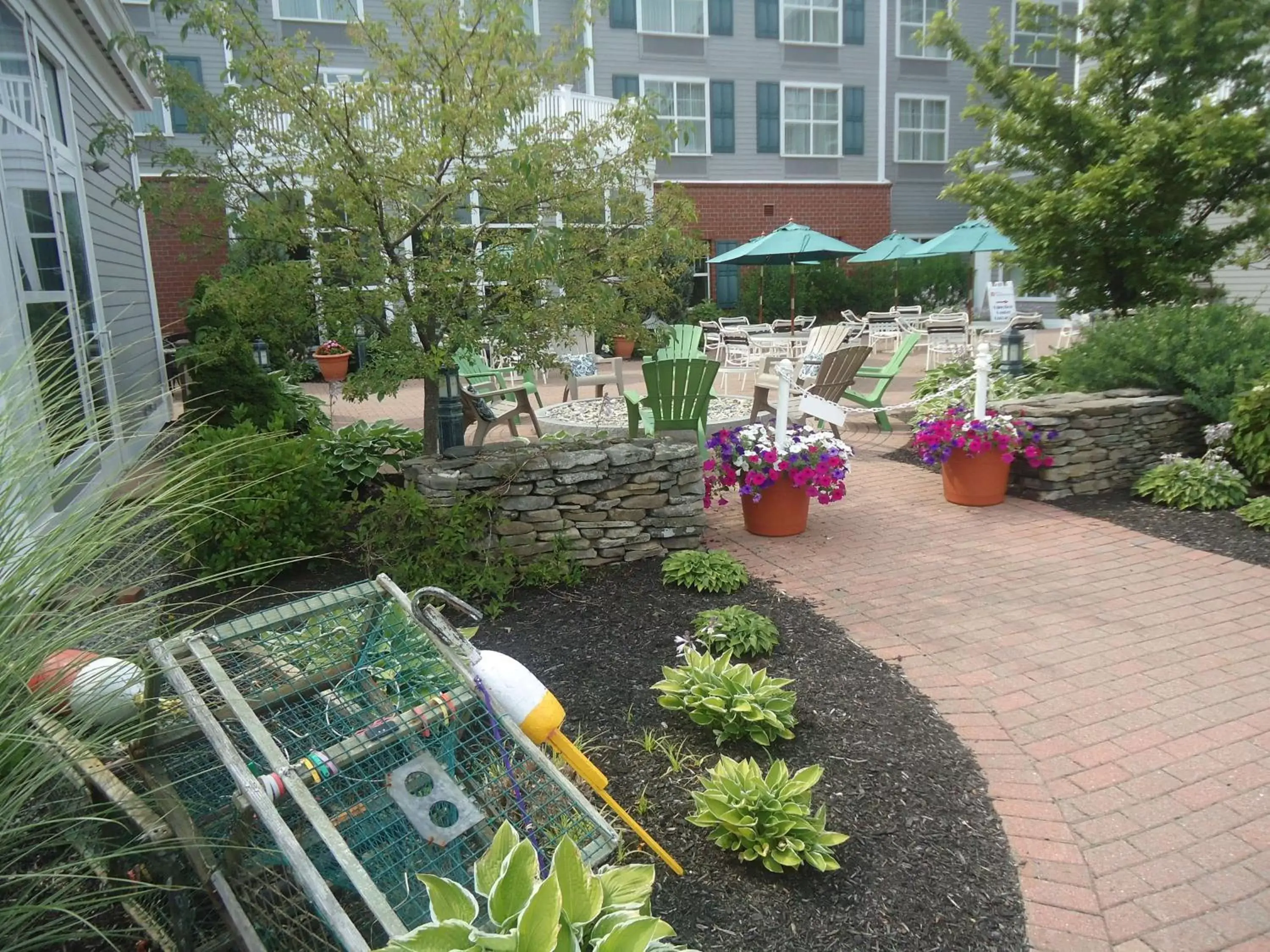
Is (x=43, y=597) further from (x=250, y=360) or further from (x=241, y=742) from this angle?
(x=250, y=360)

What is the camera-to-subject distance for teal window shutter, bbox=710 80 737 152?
20.1 metres

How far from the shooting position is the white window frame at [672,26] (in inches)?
753

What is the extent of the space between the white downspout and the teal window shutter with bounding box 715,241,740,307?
181 inches

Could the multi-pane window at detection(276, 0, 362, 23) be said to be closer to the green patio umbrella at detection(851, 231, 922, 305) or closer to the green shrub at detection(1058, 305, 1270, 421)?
the green patio umbrella at detection(851, 231, 922, 305)

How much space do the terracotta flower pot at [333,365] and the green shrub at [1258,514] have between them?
1261 cm

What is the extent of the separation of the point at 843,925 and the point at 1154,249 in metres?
7.45

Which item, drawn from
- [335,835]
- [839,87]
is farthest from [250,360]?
[839,87]

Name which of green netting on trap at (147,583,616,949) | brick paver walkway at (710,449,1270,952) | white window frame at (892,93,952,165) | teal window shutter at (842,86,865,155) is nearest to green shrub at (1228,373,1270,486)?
brick paver walkway at (710,449,1270,952)

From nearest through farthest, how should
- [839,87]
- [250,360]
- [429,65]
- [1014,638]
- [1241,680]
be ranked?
[1241,680] < [1014,638] < [429,65] < [250,360] < [839,87]

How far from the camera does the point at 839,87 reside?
21141mm

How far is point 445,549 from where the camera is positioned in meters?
4.30

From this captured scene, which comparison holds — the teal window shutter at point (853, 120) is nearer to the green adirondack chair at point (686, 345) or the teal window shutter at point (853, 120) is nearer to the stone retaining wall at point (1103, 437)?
the green adirondack chair at point (686, 345)

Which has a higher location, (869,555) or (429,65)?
(429,65)

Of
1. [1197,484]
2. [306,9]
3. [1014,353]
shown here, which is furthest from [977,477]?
[306,9]
